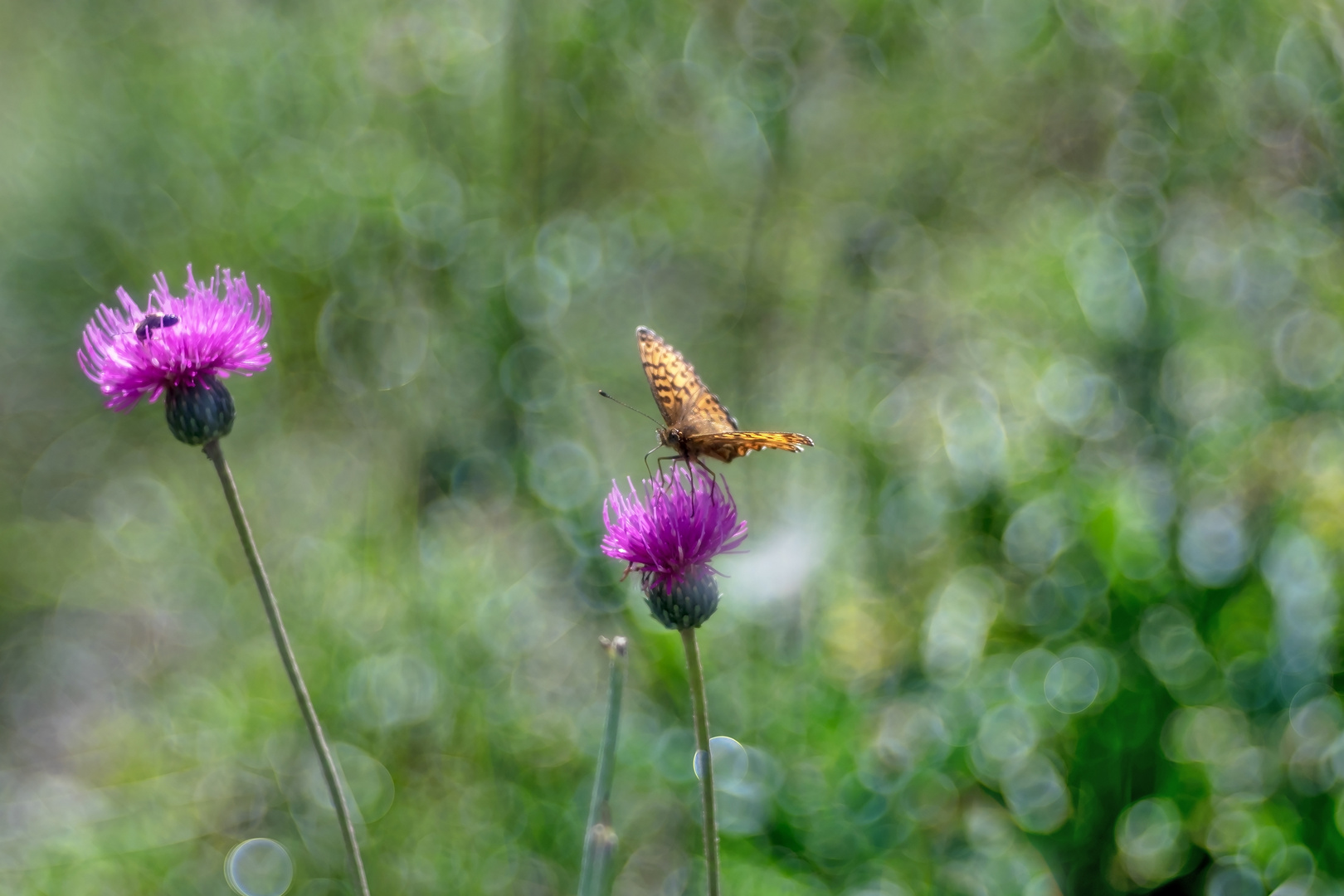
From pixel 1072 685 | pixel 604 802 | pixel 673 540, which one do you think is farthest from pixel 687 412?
pixel 1072 685

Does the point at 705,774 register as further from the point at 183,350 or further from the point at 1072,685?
the point at 1072,685

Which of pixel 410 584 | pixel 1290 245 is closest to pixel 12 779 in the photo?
pixel 410 584

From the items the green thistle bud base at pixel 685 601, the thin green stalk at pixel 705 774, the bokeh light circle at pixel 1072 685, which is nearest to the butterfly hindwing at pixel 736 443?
the green thistle bud base at pixel 685 601

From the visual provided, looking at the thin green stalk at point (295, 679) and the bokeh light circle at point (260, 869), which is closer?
the thin green stalk at point (295, 679)

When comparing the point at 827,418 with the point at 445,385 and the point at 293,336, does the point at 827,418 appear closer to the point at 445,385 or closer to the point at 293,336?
the point at 445,385

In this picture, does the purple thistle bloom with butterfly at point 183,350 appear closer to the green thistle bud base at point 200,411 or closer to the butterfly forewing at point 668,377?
the green thistle bud base at point 200,411

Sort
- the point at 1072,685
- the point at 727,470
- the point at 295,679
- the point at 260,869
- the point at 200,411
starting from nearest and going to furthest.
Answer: the point at 295,679 < the point at 200,411 < the point at 1072,685 < the point at 260,869 < the point at 727,470

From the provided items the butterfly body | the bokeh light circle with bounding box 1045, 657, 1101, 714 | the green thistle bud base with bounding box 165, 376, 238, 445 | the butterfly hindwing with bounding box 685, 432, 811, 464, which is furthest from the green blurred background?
the butterfly body
